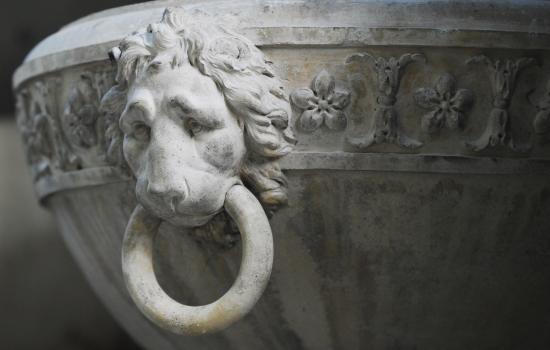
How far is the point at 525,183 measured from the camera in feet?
5.42

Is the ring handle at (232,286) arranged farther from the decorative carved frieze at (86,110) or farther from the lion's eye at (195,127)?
the decorative carved frieze at (86,110)

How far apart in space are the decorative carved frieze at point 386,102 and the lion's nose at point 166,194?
24cm

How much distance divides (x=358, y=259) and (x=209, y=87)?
32cm

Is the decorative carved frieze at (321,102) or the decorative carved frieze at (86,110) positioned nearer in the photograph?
the decorative carved frieze at (321,102)

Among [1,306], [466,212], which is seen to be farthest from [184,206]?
[1,306]

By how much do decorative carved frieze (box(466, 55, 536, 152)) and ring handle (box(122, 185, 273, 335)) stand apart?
301 mm

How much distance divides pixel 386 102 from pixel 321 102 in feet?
0.28

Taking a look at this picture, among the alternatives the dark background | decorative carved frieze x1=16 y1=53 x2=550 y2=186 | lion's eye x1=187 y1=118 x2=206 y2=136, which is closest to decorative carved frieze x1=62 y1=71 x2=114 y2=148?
decorative carved frieze x1=16 y1=53 x2=550 y2=186

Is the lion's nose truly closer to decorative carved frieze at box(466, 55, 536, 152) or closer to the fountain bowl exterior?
the fountain bowl exterior

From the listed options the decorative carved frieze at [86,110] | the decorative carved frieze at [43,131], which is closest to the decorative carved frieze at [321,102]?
the decorative carved frieze at [86,110]

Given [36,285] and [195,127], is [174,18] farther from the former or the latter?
[36,285]

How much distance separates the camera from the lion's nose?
1.54 metres

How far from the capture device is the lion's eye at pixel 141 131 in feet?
5.24

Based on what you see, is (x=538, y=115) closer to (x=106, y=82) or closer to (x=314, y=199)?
(x=314, y=199)
